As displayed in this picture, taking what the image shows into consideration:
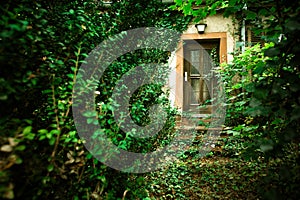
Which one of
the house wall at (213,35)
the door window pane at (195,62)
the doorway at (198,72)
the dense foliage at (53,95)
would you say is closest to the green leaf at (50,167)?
the dense foliage at (53,95)

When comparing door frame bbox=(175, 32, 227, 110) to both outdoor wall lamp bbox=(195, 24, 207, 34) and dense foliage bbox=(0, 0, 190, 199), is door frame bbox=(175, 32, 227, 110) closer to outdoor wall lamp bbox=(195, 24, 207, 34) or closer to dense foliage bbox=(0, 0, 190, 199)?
outdoor wall lamp bbox=(195, 24, 207, 34)

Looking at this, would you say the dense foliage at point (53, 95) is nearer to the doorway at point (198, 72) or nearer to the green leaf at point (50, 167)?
the green leaf at point (50, 167)

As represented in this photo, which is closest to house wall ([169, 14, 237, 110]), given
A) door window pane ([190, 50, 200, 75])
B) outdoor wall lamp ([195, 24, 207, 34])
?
outdoor wall lamp ([195, 24, 207, 34])

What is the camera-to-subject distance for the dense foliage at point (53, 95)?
3.56ft

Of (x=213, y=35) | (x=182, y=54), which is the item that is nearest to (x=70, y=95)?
(x=182, y=54)

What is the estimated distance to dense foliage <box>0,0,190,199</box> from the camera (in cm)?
109

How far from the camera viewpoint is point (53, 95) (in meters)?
1.30

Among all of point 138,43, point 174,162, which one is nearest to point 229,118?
point 174,162

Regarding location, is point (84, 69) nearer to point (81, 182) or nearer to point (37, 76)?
point (37, 76)

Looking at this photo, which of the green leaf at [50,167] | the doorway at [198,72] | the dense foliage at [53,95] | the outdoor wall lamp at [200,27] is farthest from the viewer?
the doorway at [198,72]

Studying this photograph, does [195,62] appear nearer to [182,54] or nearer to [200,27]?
[182,54]

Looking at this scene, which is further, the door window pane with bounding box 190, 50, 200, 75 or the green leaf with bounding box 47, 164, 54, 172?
the door window pane with bounding box 190, 50, 200, 75

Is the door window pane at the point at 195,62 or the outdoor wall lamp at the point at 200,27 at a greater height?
the outdoor wall lamp at the point at 200,27

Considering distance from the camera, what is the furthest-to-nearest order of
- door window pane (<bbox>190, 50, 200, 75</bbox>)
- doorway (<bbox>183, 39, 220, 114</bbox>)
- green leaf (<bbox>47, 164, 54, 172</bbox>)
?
door window pane (<bbox>190, 50, 200, 75</bbox>)
doorway (<bbox>183, 39, 220, 114</bbox>)
green leaf (<bbox>47, 164, 54, 172</bbox>)
